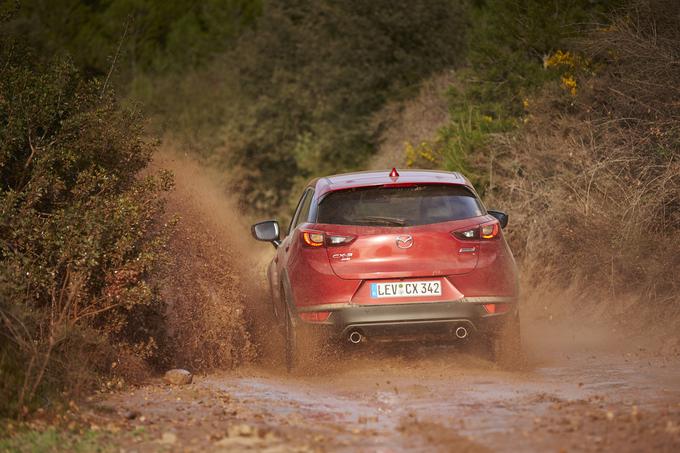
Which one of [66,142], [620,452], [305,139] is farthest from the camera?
[305,139]

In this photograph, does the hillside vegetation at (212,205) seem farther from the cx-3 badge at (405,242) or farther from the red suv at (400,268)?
the cx-3 badge at (405,242)

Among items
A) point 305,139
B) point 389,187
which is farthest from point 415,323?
point 305,139

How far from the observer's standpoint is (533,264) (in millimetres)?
15883

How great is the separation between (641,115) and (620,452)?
31.4 feet

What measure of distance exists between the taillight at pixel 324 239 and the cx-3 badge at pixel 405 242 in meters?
0.34

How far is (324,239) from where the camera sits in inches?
376

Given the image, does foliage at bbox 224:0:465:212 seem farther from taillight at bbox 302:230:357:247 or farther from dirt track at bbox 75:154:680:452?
taillight at bbox 302:230:357:247

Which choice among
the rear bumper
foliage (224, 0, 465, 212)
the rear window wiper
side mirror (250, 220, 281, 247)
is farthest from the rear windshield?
foliage (224, 0, 465, 212)

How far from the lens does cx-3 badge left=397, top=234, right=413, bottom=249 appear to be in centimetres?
948

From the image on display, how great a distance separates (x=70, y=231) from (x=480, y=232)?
322cm

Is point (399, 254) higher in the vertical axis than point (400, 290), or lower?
higher

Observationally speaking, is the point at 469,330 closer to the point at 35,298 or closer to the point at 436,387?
the point at 436,387

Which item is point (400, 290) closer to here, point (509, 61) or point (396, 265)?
point (396, 265)

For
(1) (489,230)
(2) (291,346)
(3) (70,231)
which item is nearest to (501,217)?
(1) (489,230)
